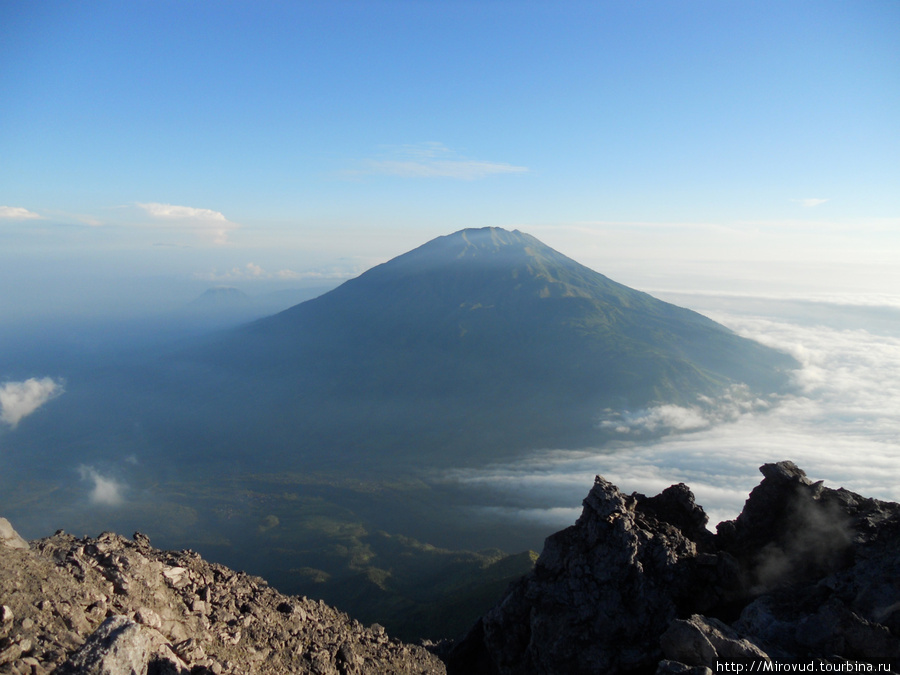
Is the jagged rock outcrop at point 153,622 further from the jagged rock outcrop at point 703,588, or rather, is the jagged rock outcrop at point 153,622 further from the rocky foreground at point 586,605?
the jagged rock outcrop at point 703,588

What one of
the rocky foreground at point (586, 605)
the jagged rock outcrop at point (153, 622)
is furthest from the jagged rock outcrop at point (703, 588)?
the jagged rock outcrop at point (153, 622)

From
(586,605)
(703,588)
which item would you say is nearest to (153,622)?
(586,605)

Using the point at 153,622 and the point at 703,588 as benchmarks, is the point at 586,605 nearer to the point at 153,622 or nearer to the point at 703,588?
the point at 703,588

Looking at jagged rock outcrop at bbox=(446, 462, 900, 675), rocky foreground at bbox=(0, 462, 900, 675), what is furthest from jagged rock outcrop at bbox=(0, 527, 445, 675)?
jagged rock outcrop at bbox=(446, 462, 900, 675)

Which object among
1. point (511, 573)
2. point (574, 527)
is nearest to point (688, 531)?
point (574, 527)

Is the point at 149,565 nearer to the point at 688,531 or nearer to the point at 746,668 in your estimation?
the point at 746,668

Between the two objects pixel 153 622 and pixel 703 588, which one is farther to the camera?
pixel 703 588

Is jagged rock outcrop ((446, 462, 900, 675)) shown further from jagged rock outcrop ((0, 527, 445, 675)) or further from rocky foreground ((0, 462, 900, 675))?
jagged rock outcrop ((0, 527, 445, 675))
